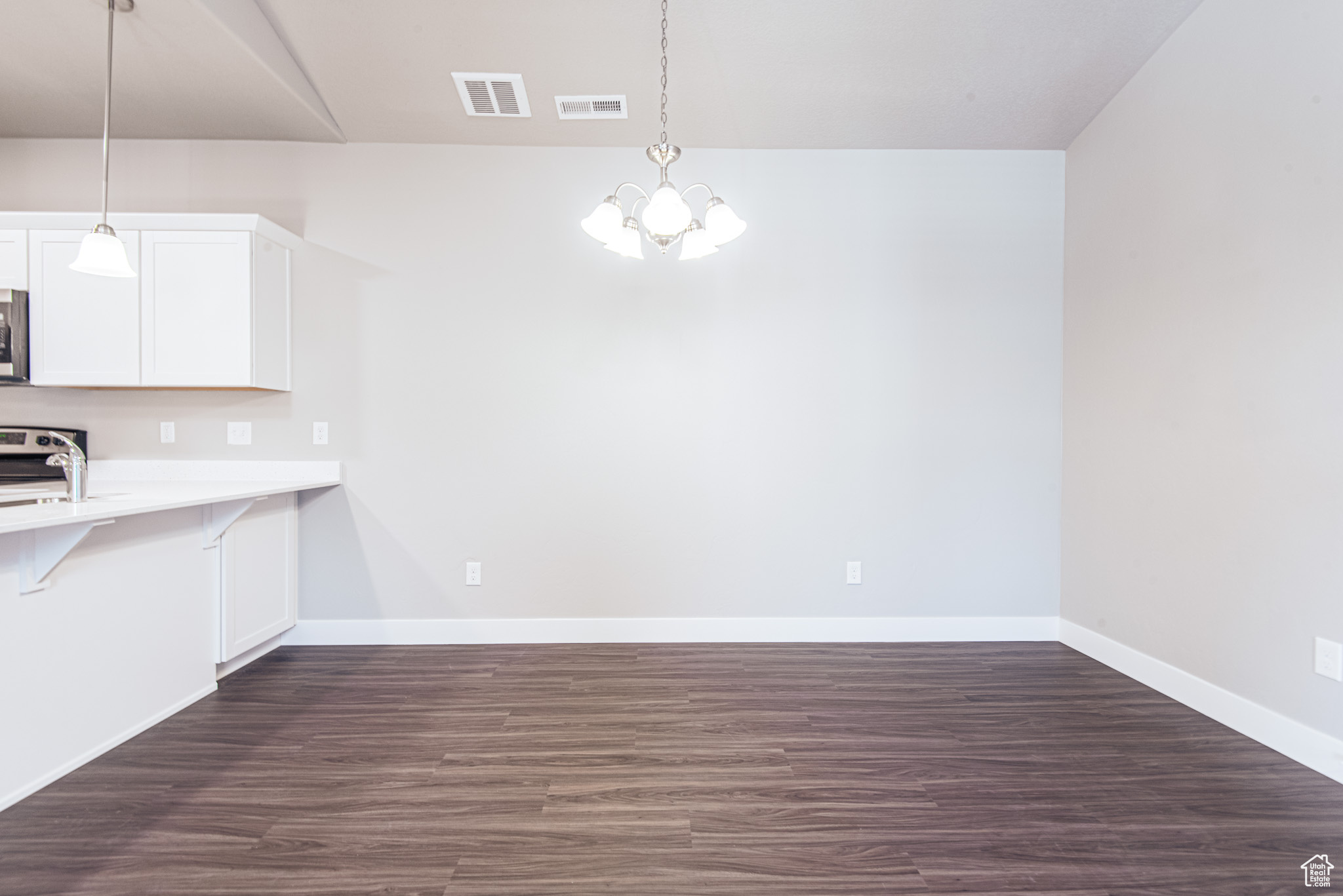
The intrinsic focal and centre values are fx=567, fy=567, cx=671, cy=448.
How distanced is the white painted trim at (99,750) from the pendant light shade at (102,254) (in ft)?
5.38

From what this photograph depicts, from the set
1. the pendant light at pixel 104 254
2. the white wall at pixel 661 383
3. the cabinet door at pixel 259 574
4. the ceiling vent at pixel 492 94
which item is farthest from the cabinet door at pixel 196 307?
the ceiling vent at pixel 492 94

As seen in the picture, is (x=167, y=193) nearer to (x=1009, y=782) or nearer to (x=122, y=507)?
(x=122, y=507)

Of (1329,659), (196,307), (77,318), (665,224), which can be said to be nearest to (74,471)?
(196,307)

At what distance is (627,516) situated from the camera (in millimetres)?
3098

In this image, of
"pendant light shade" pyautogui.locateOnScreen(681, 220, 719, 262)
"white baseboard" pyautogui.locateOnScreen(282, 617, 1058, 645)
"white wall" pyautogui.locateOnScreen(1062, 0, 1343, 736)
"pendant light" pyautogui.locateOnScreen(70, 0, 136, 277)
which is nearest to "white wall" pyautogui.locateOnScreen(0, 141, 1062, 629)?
"white baseboard" pyautogui.locateOnScreen(282, 617, 1058, 645)

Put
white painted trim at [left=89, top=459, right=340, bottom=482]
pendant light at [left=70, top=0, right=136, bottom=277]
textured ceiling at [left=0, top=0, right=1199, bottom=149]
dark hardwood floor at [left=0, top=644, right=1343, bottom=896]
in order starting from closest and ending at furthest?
dark hardwood floor at [left=0, top=644, right=1343, bottom=896] < pendant light at [left=70, top=0, right=136, bottom=277] < textured ceiling at [left=0, top=0, right=1199, bottom=149] < white painted trim at [left=89, top=459, right=340, bottom=482]

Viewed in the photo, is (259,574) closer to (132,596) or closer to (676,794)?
(132,596)

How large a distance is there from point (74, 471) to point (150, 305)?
109 centimetres

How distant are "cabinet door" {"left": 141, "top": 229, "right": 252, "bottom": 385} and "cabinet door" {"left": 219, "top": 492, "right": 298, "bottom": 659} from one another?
687 millimetres

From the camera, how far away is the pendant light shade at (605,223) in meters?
1.63

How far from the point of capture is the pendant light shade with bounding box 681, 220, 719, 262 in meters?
1.70

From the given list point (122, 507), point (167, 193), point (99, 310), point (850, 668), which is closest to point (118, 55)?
point (167, 193)

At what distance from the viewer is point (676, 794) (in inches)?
68.6

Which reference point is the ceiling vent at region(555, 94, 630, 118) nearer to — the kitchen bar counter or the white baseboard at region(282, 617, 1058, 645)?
the kitchen bar counter
